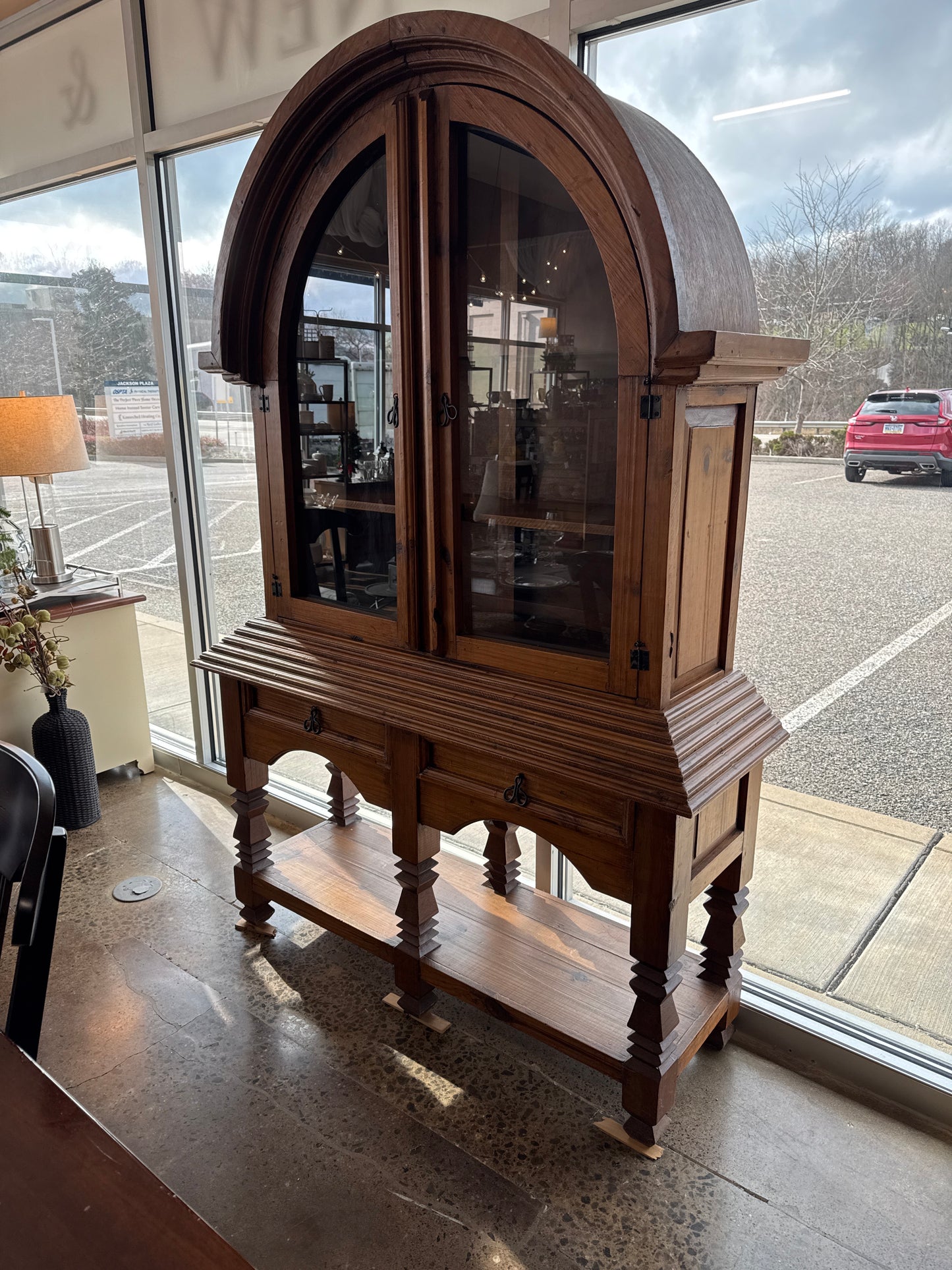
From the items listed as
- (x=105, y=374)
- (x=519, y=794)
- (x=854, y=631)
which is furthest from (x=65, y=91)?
(x=854, y=631)

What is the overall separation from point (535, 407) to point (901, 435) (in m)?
0.79

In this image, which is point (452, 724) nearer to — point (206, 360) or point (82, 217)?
point (206, 360)

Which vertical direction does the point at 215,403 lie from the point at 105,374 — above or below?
below

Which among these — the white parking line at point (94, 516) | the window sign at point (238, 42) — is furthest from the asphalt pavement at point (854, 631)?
the white parking line at point (94, 516)

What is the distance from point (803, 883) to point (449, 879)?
34.9 inches

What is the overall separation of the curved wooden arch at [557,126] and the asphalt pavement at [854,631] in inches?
20.2

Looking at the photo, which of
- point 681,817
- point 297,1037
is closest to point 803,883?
point 681,817

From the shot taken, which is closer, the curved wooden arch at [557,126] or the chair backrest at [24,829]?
the chair backrest at [24,829]

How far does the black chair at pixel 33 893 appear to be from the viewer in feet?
3.47

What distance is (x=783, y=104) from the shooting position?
1.72m

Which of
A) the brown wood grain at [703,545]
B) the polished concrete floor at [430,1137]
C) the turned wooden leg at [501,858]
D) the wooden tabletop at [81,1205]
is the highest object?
the brown wood grain at [703,545]

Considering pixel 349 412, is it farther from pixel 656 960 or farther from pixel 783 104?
pixel 656 960

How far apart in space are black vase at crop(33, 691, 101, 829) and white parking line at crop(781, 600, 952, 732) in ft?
7.52

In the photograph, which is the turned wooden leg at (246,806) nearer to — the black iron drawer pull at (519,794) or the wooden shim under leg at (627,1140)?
the black iron drawer pull at (519,794)
